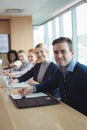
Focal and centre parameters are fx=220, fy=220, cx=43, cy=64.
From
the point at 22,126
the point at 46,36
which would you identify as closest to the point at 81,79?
the point at 22,126

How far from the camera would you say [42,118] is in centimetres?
134

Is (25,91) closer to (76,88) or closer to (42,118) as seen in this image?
(76,88)

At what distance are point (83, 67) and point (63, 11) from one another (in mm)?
4973

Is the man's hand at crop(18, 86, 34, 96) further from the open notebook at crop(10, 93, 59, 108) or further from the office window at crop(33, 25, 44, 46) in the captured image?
the office window at crop(33, 25, 44, 46)

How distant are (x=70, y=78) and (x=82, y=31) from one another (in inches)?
162

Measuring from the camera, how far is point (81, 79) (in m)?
1.77

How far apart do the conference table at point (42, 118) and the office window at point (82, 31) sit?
4.25 meters

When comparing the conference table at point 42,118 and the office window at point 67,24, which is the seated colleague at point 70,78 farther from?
the office window at point 67,24

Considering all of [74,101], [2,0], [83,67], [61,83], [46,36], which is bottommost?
[74,101]

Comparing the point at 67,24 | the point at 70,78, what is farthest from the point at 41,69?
the point at 67,24

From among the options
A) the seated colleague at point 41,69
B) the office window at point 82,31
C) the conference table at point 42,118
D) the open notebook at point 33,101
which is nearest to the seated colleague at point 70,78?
the open notebook at point 33,101

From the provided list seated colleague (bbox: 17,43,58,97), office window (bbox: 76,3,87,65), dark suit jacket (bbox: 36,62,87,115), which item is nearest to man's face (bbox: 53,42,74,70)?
dark suit jacket (bbox: 36,62,87,115)

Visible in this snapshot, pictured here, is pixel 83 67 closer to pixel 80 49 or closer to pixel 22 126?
pixel 22 126

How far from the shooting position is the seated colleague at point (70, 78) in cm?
178
